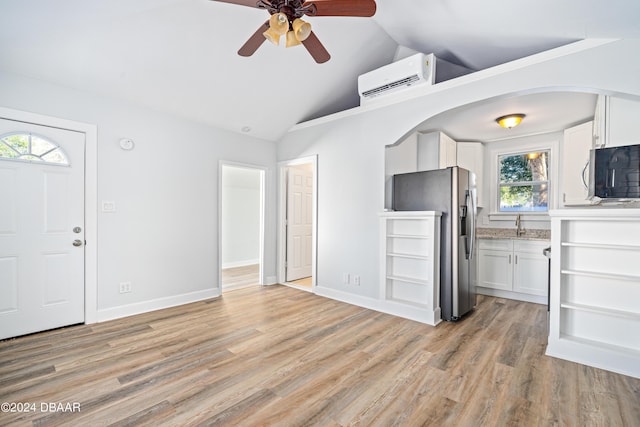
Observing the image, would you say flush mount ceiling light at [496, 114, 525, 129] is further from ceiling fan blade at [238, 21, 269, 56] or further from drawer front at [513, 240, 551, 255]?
ceiling fan blade at [238, 21, 269, 56]

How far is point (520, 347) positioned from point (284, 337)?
2160 mm

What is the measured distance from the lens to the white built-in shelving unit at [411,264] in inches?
126

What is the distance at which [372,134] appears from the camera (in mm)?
3748

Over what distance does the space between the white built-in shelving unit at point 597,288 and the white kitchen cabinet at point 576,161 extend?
4.91ft

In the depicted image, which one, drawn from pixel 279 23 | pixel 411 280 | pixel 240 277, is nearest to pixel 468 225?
pixel 411 280

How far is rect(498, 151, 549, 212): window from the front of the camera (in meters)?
4.50

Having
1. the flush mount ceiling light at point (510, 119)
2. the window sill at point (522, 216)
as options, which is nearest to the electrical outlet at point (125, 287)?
the flush mount ceiling light at point (510, 119)

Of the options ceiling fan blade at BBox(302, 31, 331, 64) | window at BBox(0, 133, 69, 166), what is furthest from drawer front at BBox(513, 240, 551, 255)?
window at BBox(0, 133, 69, 166)

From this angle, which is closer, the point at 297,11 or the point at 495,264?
the point at 297,11

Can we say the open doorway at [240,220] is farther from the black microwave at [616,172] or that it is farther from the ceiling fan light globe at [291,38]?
the black microwave at [616,172]

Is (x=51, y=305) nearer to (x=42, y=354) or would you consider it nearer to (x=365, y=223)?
(x=42, y=354)

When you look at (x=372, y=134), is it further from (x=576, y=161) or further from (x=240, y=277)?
(x=240, y=277)

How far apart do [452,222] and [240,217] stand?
4897mm

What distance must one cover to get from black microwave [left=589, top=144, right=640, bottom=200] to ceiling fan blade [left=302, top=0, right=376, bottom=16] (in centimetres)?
214
